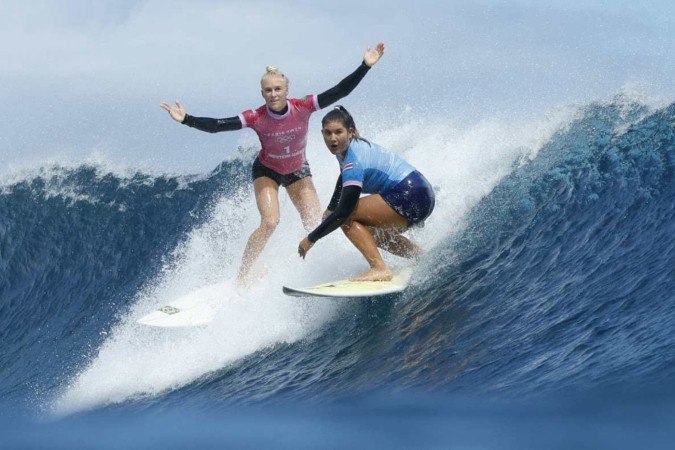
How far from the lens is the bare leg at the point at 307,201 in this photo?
8172 millimetres

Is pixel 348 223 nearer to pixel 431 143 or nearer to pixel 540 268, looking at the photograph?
pixel 540 268

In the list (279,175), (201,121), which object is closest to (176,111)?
(201,121)

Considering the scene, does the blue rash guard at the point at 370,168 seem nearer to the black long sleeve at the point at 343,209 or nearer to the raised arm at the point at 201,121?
the black long sleeve at the point at 343,209

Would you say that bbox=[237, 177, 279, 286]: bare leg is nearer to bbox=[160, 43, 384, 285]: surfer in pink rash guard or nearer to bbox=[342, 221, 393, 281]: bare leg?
bbox=[160, 43, 384, 285]: surfer in pink rash guard

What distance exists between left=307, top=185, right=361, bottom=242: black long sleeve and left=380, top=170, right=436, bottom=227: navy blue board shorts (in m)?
0.36

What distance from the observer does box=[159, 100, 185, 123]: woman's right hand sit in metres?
7.66

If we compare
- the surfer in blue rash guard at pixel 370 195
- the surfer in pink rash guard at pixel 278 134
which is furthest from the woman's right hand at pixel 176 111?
the surfer in blue rash guard at pixel 370 195

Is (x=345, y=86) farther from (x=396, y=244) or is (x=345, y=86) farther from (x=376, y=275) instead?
(x=376, y=275)

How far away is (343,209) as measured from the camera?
21.5ft

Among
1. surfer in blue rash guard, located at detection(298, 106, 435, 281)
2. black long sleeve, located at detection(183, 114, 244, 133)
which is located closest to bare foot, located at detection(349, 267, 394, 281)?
surfer in blue rash guard, located at detection(298, 106, 435, 281)

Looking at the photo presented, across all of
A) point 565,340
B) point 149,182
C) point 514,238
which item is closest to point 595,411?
point 565,340

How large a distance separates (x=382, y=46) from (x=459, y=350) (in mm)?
3124

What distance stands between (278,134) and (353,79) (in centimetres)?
85

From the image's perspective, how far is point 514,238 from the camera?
25.2ft
